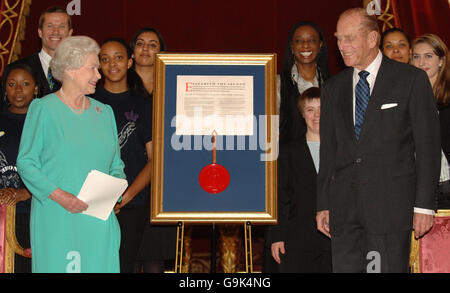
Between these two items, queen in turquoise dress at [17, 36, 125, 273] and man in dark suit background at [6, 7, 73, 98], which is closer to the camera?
queen in turquoise dress at [17, 36, 125, 273]

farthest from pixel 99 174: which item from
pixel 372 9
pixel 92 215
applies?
pixel 372 9

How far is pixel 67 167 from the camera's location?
123 inches

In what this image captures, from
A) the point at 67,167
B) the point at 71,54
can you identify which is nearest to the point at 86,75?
the point at 71,54

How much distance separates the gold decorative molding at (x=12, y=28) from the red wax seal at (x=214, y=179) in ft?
10.2

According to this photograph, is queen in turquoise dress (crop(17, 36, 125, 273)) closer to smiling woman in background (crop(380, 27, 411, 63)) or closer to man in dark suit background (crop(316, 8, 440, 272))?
man in dark suit background (crop(316, 8, 440, 272))

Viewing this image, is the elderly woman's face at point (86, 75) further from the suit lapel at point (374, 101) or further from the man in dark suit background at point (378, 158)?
the suit lapel at point (374, 101)

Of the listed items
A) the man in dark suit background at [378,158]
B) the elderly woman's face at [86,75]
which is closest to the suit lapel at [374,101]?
the man in dark suit background at [378,158]

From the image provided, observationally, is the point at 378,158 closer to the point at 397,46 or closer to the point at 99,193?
the point at 99,193

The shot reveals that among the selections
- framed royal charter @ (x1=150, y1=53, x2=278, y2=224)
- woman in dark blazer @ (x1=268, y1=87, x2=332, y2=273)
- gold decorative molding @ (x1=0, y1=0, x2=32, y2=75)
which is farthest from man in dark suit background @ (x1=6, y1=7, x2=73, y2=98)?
woman in dark blazer @ (x1=268, y1=87, x2=332, y2=273)

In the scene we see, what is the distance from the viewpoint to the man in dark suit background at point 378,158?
306 centimetres

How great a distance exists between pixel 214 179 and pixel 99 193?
71cm

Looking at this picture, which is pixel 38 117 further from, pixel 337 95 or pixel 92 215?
pixel 337 95

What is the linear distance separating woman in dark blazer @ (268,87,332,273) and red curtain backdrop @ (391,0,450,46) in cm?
230

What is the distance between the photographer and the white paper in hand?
314 cm
